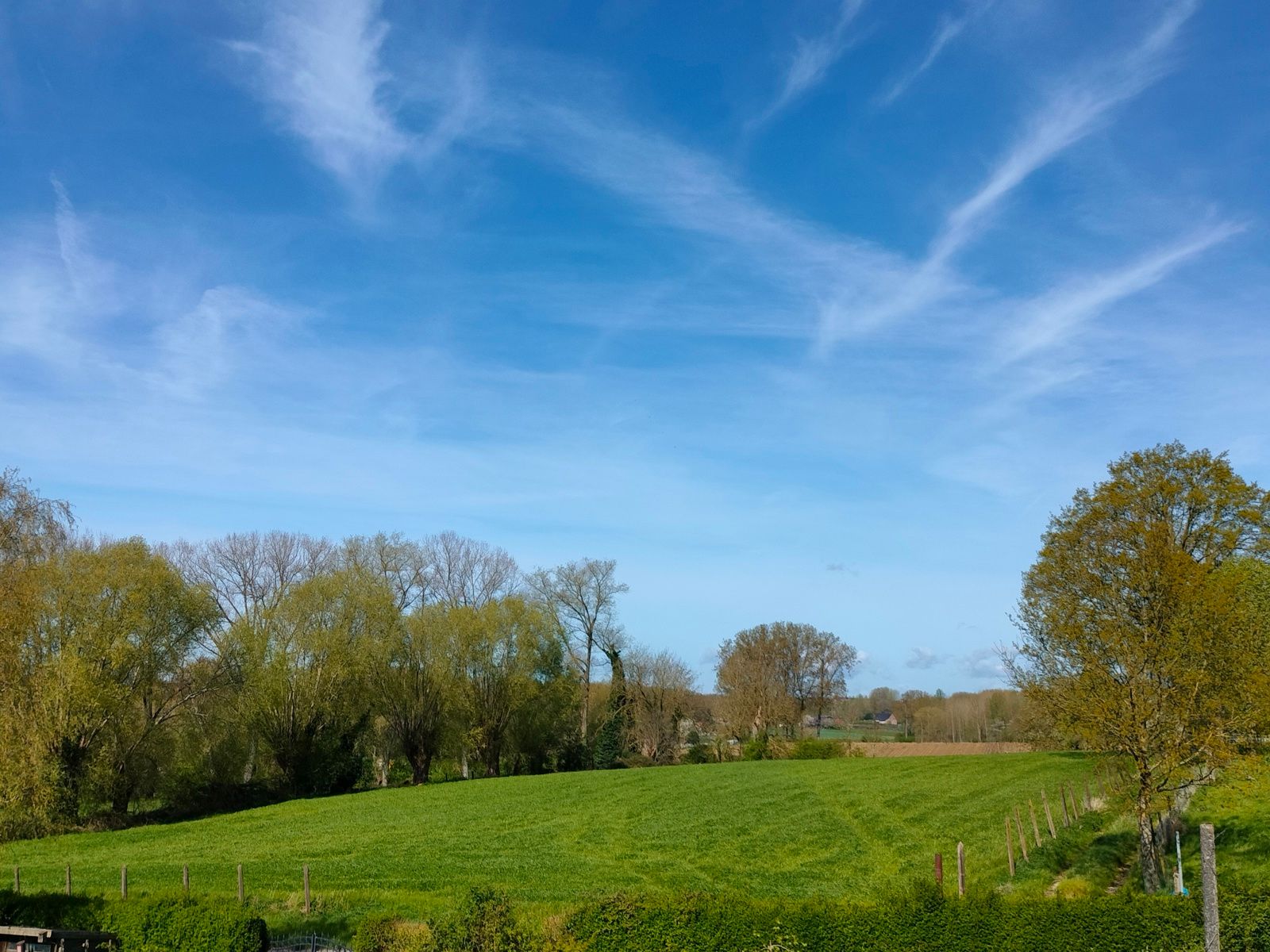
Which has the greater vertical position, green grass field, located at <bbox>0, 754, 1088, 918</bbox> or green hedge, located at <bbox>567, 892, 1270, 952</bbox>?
green hedge, located at <bbox>567, 892, 1270, 952</bbox>

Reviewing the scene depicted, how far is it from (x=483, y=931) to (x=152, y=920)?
7.34 metres

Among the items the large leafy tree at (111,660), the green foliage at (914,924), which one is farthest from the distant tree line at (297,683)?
the green foliage at (914,924)

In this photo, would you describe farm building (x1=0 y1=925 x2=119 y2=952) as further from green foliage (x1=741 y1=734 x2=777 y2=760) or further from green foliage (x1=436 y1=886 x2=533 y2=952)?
green foliage (x1=741 y1=734 x2=777 y2=760)

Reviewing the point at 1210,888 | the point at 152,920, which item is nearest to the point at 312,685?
the point at 152,920

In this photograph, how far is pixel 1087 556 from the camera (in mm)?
19797

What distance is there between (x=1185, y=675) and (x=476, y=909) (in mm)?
14135

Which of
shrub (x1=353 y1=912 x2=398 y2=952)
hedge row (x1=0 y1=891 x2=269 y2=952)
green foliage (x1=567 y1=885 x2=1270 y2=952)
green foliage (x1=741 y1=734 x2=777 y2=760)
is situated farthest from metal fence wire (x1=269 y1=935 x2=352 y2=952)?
green foliage (x1=741 y1=734 x2=777 y2=760)

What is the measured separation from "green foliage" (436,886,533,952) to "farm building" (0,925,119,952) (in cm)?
644

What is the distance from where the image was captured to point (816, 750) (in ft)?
216

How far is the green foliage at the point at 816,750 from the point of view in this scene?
6581 cm

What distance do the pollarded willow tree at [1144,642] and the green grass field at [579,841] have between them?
224 inches

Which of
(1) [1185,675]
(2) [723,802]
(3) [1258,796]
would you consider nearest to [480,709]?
(2) [723,802]

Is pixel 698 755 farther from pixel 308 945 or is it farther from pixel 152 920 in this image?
pixel 152 920

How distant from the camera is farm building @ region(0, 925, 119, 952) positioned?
49.6 feet
